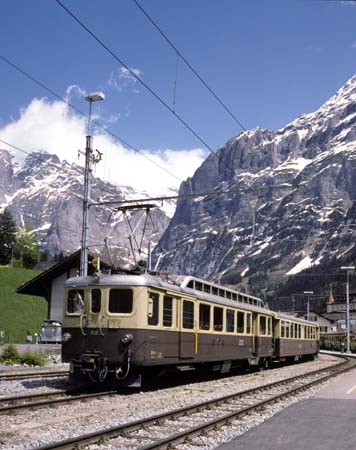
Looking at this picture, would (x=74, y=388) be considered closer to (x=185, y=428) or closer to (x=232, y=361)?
(x=185, y=428)

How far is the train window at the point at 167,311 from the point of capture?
58.5 feet

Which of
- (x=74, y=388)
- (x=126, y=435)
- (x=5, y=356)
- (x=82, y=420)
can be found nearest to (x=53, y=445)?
(x=126, y=435)

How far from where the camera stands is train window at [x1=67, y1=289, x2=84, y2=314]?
17531 millimetres

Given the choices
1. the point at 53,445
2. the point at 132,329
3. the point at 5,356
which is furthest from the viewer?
the point at 5,356

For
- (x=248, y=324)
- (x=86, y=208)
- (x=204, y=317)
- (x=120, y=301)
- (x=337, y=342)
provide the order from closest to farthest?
(x=120, y=301)
(x=204, y=317)
(x=86, y=208)
(x=248, y=324)
(x=337, y=342)

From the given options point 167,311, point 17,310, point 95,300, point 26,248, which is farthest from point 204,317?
point 26,248

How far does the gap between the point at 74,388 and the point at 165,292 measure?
379 centimetres

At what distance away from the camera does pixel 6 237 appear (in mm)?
132750

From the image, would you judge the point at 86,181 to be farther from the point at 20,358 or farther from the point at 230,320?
the point at 20,358

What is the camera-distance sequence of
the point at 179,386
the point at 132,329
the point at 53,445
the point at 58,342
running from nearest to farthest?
the point at 53,445, the point at 132,329, the point at 179,386, the point at 58,342

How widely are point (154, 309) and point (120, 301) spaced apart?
40.0 inches

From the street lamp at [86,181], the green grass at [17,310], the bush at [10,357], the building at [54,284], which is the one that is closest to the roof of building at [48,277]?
the building at [54,284]

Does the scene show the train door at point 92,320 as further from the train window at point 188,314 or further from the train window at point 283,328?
the train window at point 283,328

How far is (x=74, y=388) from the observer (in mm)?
17547
